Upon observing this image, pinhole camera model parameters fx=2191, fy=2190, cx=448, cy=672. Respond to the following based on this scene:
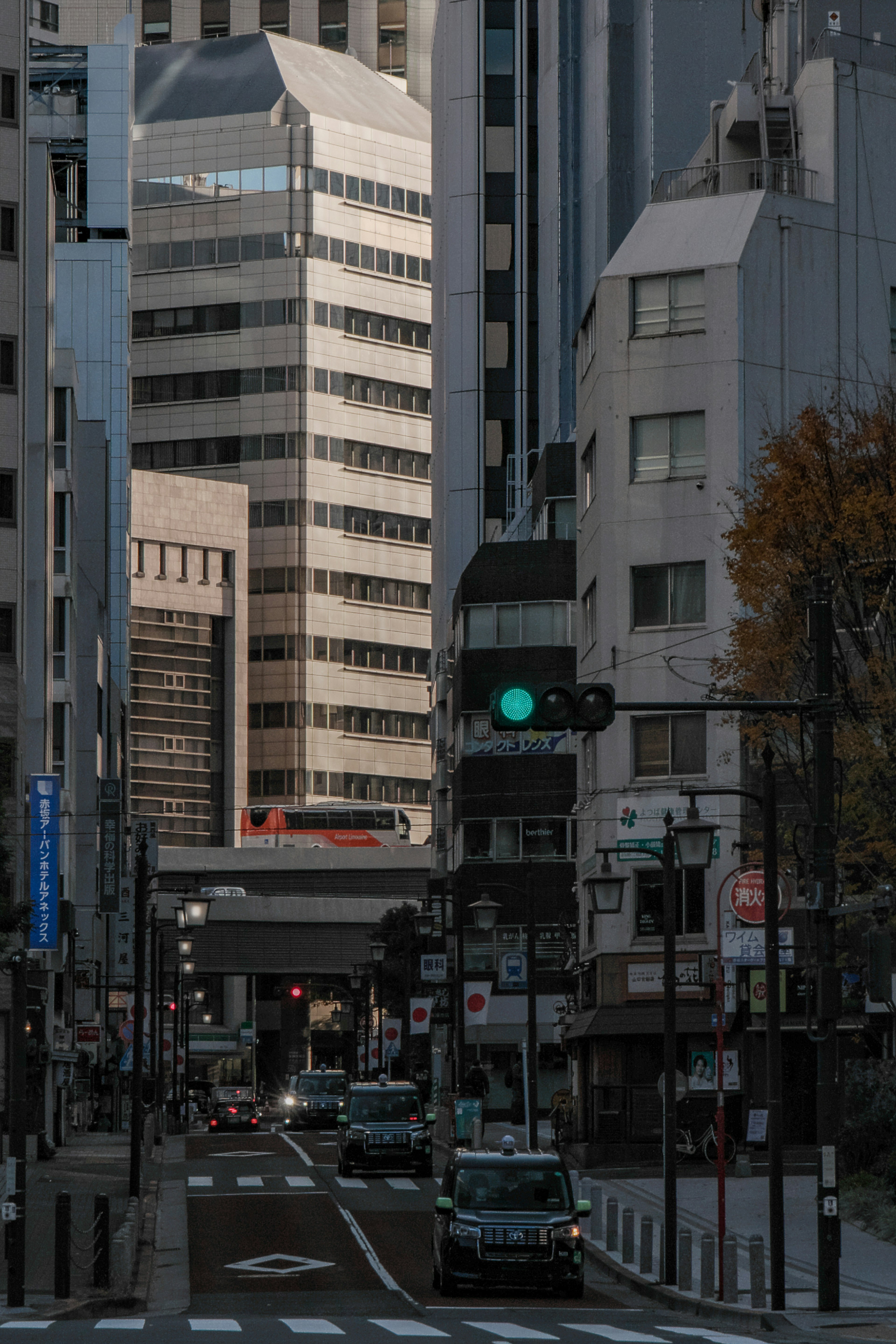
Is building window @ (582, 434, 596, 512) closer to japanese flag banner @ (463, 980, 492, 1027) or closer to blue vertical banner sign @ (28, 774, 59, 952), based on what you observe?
japanese flag banner @ (463, 980, 492, 1027)

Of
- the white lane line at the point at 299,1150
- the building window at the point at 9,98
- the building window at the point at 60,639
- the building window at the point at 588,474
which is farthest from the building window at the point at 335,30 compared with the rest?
the building window at the point at 588,474

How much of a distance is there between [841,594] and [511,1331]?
1784cm

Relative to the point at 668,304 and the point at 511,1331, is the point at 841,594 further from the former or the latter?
the point at 668,304

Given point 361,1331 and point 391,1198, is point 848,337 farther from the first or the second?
point 361,1331

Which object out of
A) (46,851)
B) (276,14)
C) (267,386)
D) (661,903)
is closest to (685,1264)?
(661,903)

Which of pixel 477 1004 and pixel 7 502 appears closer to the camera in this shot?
pixel 477 1004

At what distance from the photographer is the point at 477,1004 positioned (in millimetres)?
49125

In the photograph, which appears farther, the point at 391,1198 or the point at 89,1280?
the point at 391,1198

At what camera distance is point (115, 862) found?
3696 inches

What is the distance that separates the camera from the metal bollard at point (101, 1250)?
2661 centimetres

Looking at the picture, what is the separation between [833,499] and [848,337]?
24.6 meters

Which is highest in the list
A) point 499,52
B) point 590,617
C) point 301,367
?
point 301,367

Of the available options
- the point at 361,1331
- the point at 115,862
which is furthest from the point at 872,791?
the point at 115,862

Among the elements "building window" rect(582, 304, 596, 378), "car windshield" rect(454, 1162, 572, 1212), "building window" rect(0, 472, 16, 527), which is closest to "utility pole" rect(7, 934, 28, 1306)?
"car windshield" rect(454, 1162, 572, 1212)
